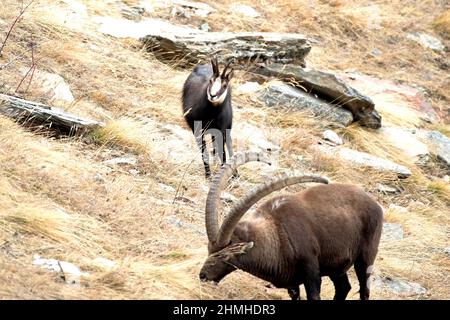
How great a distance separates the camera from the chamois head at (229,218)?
5.48m

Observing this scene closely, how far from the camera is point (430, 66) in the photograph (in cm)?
1448

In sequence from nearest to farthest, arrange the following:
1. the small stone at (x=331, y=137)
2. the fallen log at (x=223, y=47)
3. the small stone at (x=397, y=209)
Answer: the small stone at (x=397, y=209)
the small stone at (x=331, y=137)
the fallen log at (x=223, y=47)

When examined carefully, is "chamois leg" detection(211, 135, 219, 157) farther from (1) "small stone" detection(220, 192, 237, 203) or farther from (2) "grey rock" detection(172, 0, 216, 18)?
(2) "grey rock" detection(172, 0, 216, 18)

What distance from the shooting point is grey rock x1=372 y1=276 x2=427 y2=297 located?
7.51 metres

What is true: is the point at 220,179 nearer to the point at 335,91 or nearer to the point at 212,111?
the point at 212,111

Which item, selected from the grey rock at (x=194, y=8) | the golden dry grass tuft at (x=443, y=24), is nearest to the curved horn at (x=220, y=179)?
the grey rock at (x=194, y=8)

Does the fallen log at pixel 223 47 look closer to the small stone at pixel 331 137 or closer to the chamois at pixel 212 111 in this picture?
the small stone at pixel 331 137

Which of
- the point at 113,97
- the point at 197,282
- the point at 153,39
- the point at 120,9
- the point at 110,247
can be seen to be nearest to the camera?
the point at 197,282

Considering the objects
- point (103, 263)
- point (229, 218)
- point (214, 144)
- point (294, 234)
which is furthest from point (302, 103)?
point (229, 218)

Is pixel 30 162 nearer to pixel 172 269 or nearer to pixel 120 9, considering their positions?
pixel 172 269

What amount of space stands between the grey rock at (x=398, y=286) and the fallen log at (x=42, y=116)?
10.1ft

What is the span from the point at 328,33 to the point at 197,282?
30.2 feet

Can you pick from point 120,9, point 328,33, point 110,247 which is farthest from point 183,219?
point 328,33

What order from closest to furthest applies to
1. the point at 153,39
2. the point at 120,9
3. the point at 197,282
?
the point at 197,282, the point at 153,39, the point at 120,9
